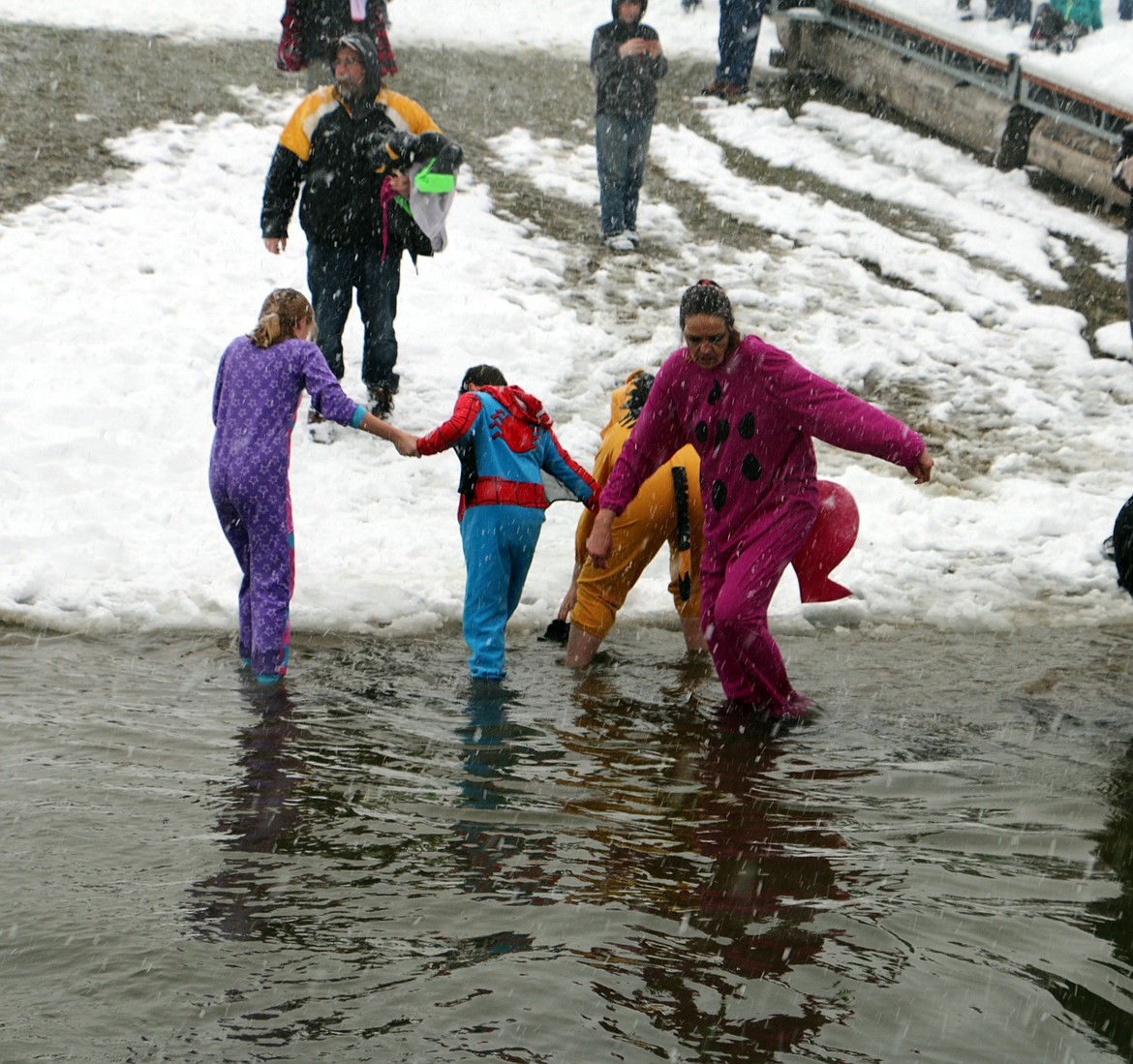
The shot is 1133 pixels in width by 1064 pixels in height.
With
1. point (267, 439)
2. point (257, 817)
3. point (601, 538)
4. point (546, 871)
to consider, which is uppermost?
point (267, 439)

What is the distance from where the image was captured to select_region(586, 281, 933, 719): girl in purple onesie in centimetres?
538

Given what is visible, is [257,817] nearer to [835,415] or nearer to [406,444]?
[406,444]

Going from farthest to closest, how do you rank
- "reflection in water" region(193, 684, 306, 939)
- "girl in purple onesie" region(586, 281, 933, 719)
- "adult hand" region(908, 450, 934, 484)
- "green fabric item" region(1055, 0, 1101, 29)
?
"green fabric item" region(1055, 0, 1101, 29) → "girl in purple onesie" region(586, 281, 933, 719) → "adult hand" region(908, 450, 934, 484) → "reflection in water" region(193, 684, 306, 939)

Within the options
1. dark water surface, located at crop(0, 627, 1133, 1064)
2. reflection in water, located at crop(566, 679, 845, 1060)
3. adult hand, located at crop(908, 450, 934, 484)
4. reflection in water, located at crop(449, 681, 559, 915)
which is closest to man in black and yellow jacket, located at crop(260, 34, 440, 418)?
dark water surface, located at crop(0, 627, 1133, 1064)

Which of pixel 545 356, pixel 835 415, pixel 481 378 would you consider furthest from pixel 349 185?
pixel 835 415

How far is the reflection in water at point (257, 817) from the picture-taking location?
3516mm

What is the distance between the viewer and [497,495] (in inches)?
241

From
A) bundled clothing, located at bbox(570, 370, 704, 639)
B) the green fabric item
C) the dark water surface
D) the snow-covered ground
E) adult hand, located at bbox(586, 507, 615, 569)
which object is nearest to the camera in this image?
the dark water surface

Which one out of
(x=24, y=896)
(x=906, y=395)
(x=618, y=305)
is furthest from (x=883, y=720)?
(x=618, y=305)

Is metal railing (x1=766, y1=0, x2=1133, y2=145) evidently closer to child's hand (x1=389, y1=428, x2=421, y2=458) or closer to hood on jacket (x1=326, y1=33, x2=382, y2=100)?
hood on jacket (x1=326, y1=33, x2=382, y2=100)

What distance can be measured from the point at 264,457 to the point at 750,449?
201 cm

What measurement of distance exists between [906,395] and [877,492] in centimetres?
173

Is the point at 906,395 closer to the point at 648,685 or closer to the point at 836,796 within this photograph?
the point at 648,685

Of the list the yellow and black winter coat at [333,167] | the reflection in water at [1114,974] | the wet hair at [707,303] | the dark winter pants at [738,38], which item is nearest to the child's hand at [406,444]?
the wet hair at [707,303]
